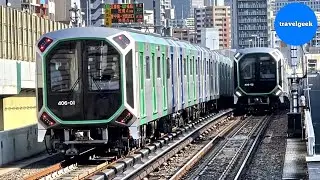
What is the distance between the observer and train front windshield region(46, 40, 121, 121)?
1562 cm

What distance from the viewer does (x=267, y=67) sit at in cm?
3259

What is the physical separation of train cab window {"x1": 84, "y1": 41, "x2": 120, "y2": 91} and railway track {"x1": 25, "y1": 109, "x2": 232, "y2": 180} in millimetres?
1576

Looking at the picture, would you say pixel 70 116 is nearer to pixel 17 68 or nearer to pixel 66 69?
pixel 66 69

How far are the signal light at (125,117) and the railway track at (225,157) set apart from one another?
4.85 ft

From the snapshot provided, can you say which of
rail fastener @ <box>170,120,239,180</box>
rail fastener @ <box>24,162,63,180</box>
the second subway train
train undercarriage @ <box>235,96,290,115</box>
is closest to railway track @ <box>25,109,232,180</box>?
rail fastener @ <box>24,162,63,180</box>

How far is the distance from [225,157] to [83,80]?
440 cm

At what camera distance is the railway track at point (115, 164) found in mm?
13977

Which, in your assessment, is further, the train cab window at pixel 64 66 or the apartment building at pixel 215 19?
the apartment building at pixel 215 19

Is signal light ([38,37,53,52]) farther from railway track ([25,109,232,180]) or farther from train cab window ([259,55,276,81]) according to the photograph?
train cab window ([259,55,276,81])

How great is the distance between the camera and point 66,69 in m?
15.7

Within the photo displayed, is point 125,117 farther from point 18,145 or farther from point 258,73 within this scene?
point 258,73

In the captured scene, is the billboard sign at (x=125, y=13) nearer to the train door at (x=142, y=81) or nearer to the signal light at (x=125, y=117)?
the train door at (x=142, y=81)

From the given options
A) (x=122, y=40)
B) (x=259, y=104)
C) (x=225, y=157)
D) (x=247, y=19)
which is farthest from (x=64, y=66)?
(x=247, y=19)

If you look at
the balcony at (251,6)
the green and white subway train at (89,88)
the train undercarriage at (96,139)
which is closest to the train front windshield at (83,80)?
the green and white subway train at (89,88)
